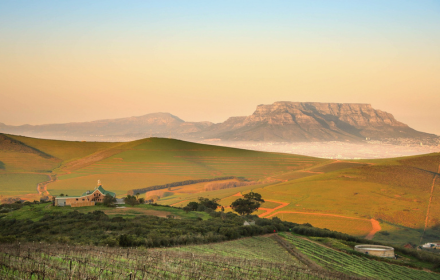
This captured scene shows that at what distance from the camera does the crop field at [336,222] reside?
74.9 m

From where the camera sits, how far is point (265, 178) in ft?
449

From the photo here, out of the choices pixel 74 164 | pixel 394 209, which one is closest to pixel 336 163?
pixel 394 209

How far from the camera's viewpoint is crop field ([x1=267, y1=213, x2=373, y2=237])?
74938 millimetres

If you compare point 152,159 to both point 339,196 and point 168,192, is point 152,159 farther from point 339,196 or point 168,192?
point 339,196

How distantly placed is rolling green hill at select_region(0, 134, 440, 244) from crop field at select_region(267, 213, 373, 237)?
8.4 inches

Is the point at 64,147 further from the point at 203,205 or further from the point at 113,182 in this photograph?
the point at 203,205

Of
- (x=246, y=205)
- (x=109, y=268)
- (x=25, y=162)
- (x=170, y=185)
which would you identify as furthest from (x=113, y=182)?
(x=109, y=268)

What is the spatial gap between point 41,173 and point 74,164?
18.3 meters

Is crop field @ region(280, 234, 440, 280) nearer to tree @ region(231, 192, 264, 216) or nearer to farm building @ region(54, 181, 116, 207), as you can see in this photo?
tree @ region(231, 192, 264, 216)

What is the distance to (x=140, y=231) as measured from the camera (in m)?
38.5

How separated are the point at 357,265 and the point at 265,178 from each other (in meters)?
102

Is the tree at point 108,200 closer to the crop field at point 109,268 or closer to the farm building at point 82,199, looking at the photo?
the farm building at point 82,199

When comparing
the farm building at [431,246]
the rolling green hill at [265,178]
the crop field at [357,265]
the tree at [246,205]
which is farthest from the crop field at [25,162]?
the farm building at [431,246]

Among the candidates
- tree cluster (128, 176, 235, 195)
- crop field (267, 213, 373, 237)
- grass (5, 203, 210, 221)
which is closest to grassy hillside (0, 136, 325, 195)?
tree cluster (128, 176, 235, 195)
